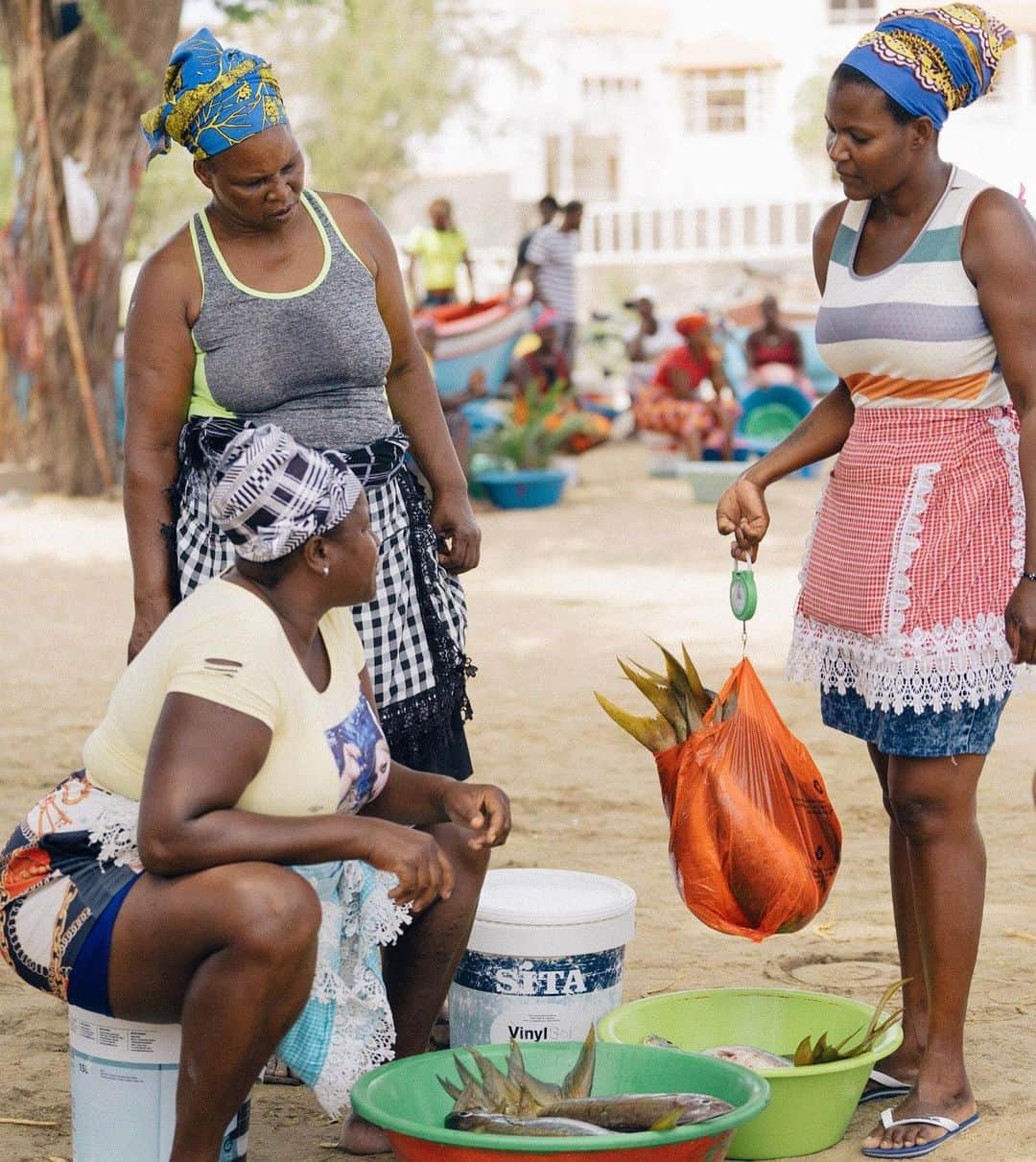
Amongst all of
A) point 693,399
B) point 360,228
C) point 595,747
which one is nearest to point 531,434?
point 693,399

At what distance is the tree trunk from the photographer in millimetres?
11766

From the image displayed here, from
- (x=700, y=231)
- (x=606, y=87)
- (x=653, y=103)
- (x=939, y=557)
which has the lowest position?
(x=939, y=557)

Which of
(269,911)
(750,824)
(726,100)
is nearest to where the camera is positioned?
(269,911)

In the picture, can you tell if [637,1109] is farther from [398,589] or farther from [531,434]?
[531,434]

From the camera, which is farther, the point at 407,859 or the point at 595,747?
the point at 595,747

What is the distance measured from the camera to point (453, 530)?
355 cm

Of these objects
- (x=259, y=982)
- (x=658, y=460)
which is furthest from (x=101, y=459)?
(x=259, y=982)

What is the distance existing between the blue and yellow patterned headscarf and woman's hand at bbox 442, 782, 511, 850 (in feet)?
3.94

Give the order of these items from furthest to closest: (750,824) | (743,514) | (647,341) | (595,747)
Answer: (647,341) < (595,747) < (743,514) < (750,824)

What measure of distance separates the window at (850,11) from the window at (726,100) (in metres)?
1.80

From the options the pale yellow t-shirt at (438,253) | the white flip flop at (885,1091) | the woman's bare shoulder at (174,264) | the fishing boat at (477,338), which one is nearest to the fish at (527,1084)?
the white flip flop at (885,1091)

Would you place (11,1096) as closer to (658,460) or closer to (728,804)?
(728,804)

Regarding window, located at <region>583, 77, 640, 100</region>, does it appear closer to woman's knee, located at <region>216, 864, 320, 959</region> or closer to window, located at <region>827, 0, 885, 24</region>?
window, located at <region>827, 0, 885, 24</region>

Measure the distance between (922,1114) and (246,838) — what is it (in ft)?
4.33
